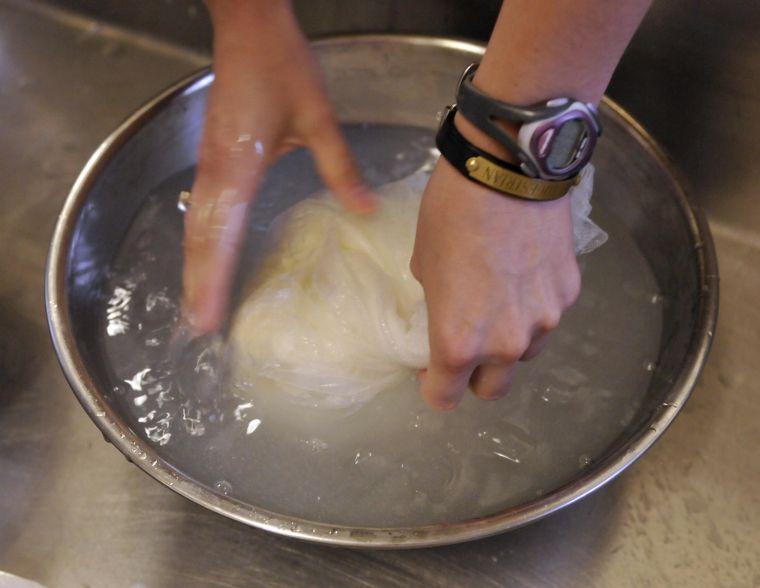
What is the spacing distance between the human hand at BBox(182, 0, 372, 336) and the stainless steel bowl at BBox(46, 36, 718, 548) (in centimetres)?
12

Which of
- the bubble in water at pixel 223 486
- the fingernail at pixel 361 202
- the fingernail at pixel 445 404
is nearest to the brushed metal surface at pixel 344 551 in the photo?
the bubble in water at pixel 223 486

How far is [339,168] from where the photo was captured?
2.49ft

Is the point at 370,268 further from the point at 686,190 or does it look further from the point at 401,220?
the point at 686,190

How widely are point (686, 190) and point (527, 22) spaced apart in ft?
1.27

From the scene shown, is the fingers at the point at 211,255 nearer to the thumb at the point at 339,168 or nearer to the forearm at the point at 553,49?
the thumb at the point at 339,168

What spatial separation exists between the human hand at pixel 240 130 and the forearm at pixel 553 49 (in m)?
0.30

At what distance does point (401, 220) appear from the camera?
0.76 metres

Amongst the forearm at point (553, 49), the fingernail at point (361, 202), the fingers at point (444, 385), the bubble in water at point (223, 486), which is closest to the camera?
the forearm at point (553, 49)

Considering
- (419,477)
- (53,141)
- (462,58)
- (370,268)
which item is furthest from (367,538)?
(53,141)

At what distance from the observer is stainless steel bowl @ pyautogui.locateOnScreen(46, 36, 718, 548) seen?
0.56 metres

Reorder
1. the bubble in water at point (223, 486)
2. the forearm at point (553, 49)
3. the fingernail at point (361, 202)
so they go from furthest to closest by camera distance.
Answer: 1. the fingernail at point (361, 202)
2. the bubble in water at point (223, 486)
3. the forearm at point (553, 49)

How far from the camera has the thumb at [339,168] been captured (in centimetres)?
75

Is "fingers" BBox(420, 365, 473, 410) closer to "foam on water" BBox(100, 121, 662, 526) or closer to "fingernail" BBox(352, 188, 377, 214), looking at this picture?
"foam on water" BBox(100, 121, 662, 526)

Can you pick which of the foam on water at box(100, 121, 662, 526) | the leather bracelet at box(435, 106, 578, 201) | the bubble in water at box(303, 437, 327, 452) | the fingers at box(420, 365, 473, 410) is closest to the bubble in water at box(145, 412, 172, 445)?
the foam on water at box(100, 121, 662, 526)
